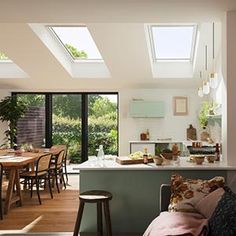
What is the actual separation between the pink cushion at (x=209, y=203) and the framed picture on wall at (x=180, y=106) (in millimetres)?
5614

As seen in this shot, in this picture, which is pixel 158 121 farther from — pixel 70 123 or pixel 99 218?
pixel 99 218

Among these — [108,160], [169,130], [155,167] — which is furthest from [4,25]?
[169,130]

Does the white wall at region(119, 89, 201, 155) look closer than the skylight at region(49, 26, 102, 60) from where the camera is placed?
No

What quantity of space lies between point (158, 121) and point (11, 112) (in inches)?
143

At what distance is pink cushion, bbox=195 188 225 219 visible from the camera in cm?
291

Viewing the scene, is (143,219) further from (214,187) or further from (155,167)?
(214,187)

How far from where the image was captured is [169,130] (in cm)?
866

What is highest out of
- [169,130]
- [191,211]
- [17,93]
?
[17,93]

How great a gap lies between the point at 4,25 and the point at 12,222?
309 centimetres

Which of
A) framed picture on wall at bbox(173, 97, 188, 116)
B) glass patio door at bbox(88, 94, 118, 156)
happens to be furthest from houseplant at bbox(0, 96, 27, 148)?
framed picture on wall at bbox(173, 97, 188, 116)

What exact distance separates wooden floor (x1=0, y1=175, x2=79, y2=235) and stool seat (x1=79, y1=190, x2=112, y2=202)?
0.91 m

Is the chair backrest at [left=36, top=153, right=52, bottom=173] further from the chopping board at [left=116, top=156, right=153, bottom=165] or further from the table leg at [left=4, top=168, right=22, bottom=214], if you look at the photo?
the chopping board at [left=116, top=156, right=153, bottom=165]

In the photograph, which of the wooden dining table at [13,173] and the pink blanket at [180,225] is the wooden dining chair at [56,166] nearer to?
the wooden dining table at [13,173]

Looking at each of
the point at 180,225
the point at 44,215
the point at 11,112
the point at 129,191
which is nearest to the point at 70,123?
the point at 11,112
